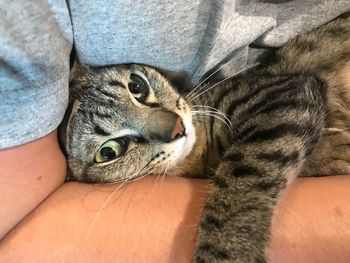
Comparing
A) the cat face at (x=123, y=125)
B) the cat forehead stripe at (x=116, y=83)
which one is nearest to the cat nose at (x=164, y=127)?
the cat face at (x=123, y=125)

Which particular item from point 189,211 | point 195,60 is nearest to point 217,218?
point 189,211

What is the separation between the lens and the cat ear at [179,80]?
42.6 inches

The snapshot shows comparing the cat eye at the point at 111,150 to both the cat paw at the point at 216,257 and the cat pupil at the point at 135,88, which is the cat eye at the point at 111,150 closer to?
the cat pupil at the point at 135,88

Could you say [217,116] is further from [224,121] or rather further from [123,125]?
[123,125]

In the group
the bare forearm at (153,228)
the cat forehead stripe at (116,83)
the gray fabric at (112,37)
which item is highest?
the gray fabric at (112,37)

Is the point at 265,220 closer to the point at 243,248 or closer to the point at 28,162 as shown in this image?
the point at 243,248

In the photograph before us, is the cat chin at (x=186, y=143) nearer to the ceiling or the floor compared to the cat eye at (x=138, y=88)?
nearer to the floor

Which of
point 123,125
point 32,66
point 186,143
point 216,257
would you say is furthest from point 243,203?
point 32,66

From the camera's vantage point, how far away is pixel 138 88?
1.11 meters

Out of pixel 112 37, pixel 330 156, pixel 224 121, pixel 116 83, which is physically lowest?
→ pixel 330 156

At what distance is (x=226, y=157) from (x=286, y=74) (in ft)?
0.86

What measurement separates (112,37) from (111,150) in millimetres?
298

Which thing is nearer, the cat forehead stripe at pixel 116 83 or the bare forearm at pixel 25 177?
the bare forearm at pixel 25 177

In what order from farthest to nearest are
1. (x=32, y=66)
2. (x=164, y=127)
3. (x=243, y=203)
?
(x=164, y=127), (x=243, y=203), (x=32, y=66)
